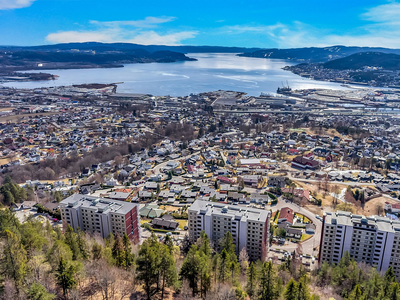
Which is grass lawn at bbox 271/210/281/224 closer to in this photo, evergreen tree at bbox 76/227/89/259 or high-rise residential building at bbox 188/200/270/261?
high-rise residential building at bbox 188/200/270/261

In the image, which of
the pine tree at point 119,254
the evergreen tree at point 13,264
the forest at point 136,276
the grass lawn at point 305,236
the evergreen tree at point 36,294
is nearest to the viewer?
the evergreen tree at point 36,294

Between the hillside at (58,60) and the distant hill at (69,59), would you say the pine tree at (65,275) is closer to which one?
the distant hill at (69,59)

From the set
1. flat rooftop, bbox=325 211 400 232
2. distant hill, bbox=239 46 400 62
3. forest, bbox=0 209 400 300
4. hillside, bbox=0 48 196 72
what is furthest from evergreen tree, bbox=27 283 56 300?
distant hill, bbox=239 46 400 62

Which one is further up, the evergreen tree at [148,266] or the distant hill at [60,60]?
the distant hill at [60,60]

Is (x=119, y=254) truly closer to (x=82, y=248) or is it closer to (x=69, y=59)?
(x=82, y=248)

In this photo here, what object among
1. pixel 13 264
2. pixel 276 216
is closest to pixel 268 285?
pixel 13 264

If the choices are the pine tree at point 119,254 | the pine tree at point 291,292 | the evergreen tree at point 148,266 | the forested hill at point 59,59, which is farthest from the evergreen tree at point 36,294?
the forested hill at point 59,59
